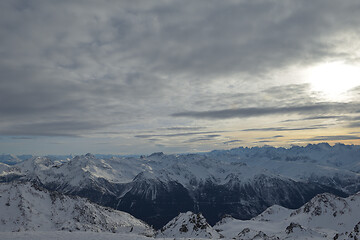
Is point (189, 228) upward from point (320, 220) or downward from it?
upward

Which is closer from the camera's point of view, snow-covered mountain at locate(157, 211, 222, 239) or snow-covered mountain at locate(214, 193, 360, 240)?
snow-covered mountain at locate(157, 211, 222, 239)

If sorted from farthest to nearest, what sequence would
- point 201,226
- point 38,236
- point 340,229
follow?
point 340,229, point 201,226, point 38,236

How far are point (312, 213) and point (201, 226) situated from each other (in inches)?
4585

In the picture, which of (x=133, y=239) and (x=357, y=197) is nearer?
(x=133, y=239)

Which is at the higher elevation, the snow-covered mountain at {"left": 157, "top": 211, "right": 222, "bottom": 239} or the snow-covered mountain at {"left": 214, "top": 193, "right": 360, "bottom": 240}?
the snow-covered mountain at {"left": 157, "top": 211, "right": 222, "bottom": 239}

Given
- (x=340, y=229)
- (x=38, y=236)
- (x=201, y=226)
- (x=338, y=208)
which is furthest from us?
(x=338, y=208)

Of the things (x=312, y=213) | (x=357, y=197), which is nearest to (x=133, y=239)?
(x=312, y=213)

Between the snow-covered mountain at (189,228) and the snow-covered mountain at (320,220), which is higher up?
the snow-covered mountain at (189,228)

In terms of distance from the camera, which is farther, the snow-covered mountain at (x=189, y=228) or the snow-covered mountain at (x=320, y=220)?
the snow-covered mountain at (x=320, y=220)

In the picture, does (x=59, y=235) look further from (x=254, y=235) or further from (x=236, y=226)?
(x=236, y=226)

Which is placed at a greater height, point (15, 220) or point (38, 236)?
point (38, 236)

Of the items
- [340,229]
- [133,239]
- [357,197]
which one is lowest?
[340,229]

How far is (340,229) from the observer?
159500 millimetres

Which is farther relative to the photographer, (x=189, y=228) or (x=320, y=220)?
(x=320, y=220)
